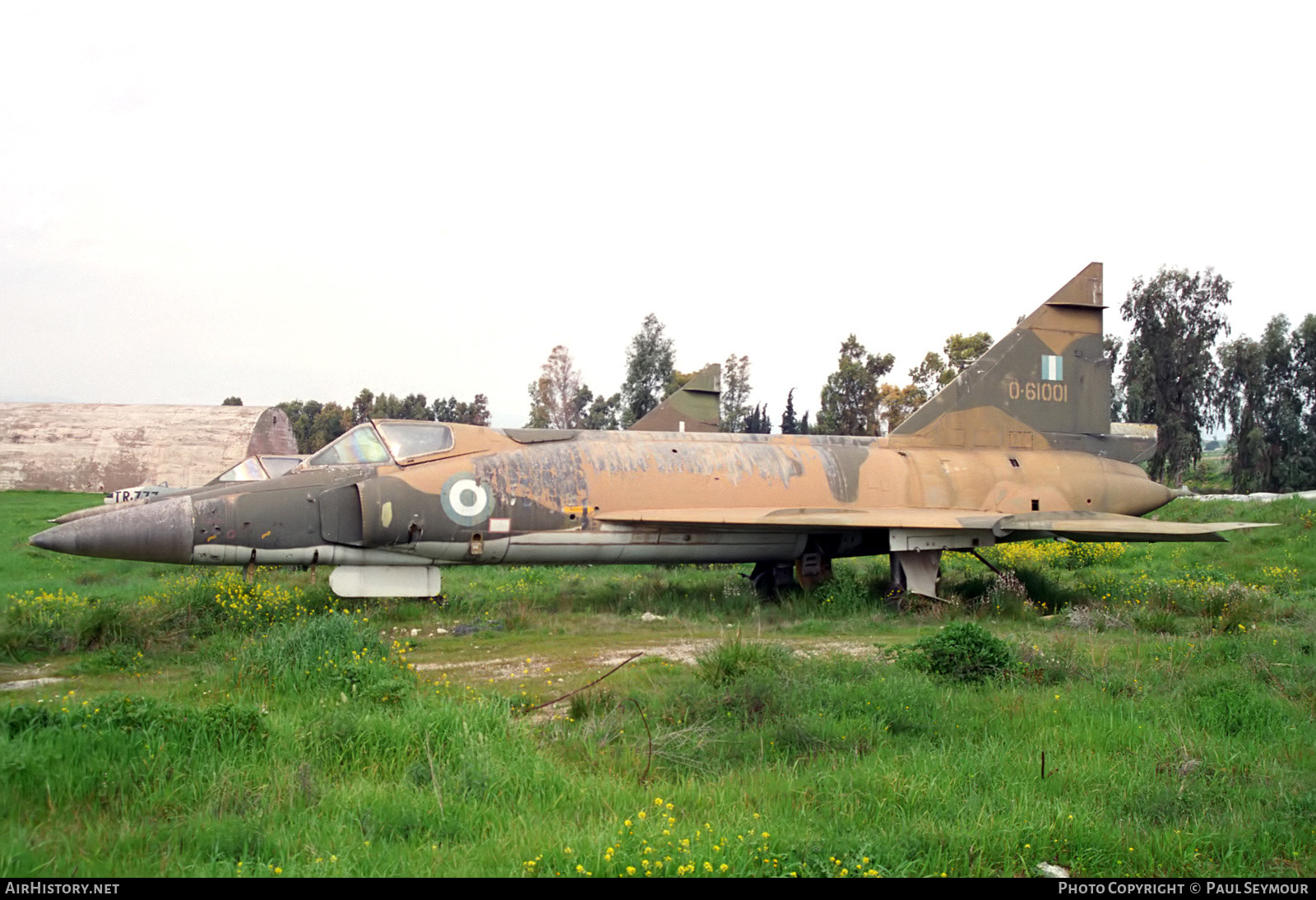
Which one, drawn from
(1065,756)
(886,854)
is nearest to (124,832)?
(886,854)

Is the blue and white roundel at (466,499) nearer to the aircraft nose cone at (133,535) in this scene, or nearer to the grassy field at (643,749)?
the grassy field at (643,749)

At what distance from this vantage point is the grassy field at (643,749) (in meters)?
4.05

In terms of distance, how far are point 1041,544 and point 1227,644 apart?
39.5 feet

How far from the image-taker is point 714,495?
42.1ft

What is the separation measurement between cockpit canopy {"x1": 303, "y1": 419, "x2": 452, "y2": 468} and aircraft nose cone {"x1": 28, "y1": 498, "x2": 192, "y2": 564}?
1.66 metres

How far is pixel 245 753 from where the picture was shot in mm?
5051

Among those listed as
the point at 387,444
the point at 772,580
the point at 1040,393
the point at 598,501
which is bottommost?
the point at 772,580

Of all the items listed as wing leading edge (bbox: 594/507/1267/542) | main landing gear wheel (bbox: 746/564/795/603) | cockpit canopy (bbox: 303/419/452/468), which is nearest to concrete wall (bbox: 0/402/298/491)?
cockpit canopy (bbox: 303/419/452/468)

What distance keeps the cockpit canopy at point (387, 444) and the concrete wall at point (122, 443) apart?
23.9m

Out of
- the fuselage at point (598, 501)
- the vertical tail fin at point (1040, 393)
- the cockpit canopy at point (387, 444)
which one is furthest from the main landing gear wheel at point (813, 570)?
the cockpit canopy at point (387, 444)

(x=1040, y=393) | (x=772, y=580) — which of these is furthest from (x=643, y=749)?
(x=1040, y=393)

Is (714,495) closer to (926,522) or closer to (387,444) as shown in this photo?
(926,522)

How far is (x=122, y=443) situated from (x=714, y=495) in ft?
101
